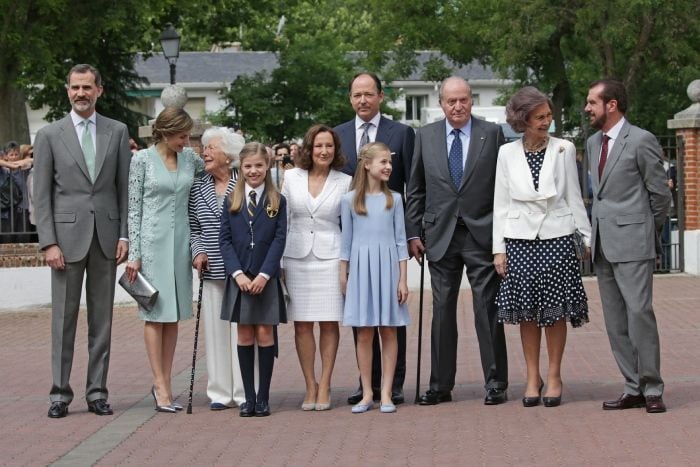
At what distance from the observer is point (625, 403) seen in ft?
28.7

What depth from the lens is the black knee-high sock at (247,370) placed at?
354 inches

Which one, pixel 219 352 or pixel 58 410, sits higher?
pixel 219 352

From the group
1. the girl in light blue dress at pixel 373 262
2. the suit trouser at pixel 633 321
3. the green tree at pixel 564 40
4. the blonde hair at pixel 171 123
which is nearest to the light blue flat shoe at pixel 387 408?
the girl in light blue dress at pixel 373 262

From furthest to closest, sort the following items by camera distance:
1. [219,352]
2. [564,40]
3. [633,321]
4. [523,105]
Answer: [564,40]
[219,352]
[523,105]
[633,321]

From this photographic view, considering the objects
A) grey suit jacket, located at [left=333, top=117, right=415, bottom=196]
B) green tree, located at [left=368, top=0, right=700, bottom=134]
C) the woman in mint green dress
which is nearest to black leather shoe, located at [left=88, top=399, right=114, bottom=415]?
the woman in mint green dress

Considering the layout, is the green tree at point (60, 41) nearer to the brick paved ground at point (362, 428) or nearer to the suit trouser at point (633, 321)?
the brick paved ground at point (362, 428)

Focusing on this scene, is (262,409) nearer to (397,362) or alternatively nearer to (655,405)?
(397,362)

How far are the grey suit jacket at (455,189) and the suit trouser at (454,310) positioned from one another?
0.08 meters

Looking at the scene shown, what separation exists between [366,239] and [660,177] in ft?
6.10

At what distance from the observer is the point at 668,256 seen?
19734 millimetres

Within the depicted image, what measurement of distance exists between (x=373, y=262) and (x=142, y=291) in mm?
1476

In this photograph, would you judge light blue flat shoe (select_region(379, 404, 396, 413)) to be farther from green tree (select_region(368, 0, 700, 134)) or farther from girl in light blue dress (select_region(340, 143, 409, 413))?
green tree (select_region(368, 0, 700, 134))

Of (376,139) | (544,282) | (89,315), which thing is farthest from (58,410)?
(544,282)

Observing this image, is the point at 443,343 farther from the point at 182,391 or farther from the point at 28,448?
the point at 28,448
